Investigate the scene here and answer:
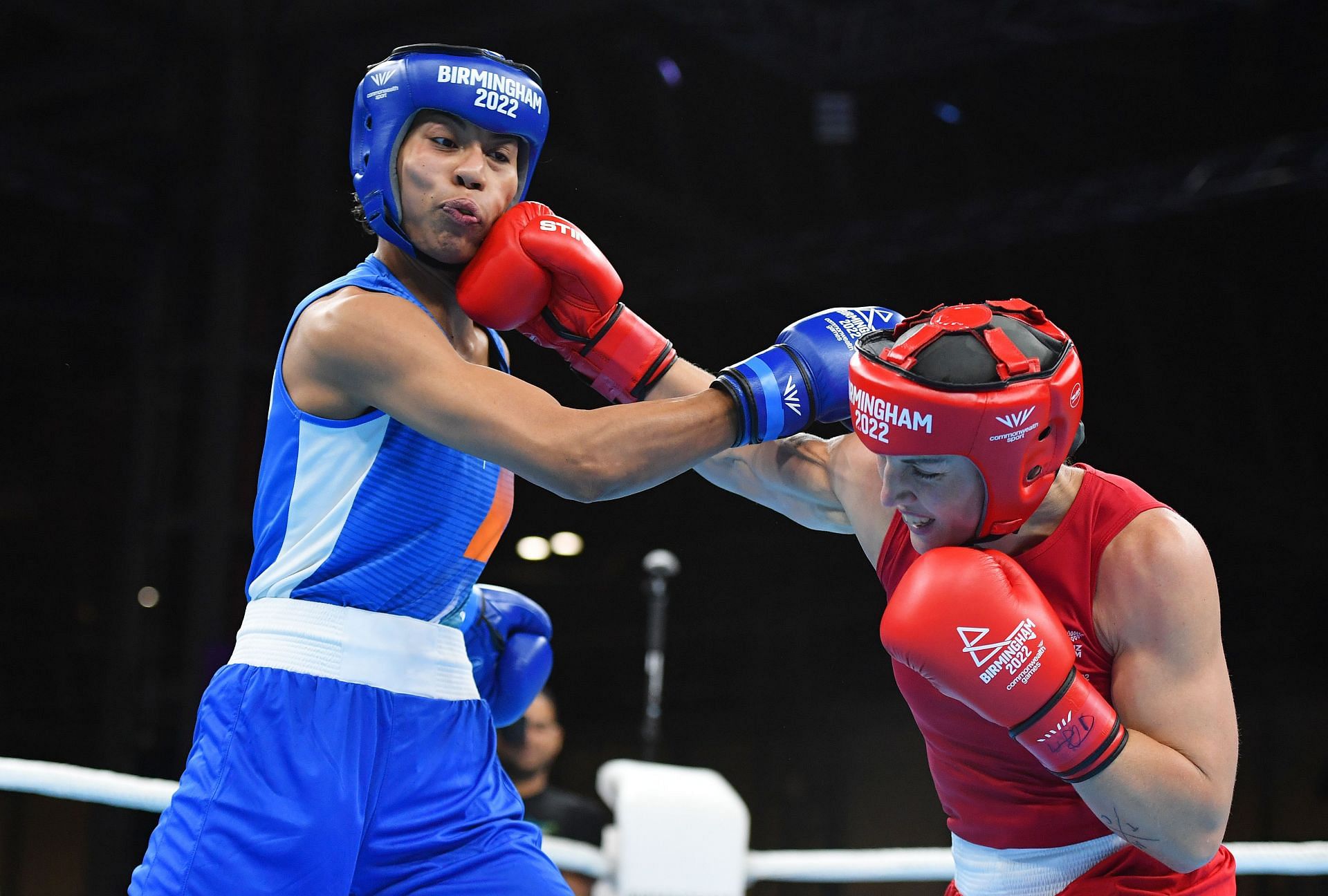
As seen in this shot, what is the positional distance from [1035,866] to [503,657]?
35.6 inches

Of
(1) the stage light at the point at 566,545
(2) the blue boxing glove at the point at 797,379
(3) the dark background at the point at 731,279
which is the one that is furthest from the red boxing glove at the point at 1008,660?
(1) the stage light at the point at 566,545

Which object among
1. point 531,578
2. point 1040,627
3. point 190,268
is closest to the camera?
point 1040,627

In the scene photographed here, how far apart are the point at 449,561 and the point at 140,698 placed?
19.8 ft

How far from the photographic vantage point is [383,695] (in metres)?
1.75

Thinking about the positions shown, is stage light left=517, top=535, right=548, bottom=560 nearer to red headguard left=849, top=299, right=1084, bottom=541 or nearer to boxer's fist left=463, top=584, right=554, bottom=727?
boxer's fist left=463, top=584, right=554, bottom=727

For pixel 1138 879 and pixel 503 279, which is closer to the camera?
pixel 1138 879

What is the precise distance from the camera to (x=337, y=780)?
1.67 m

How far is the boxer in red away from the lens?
1.65 m

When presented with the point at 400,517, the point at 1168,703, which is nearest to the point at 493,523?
the point at 400,517

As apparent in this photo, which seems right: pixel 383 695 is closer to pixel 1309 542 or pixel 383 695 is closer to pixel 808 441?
pixel 808 441

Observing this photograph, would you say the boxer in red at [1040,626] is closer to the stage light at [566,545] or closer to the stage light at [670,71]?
the stage light at [670,71]

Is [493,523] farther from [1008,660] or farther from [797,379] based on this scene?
[1008,660]

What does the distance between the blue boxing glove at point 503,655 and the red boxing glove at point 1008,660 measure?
0.73 m

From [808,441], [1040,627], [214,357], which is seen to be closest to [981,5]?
[214,357]
